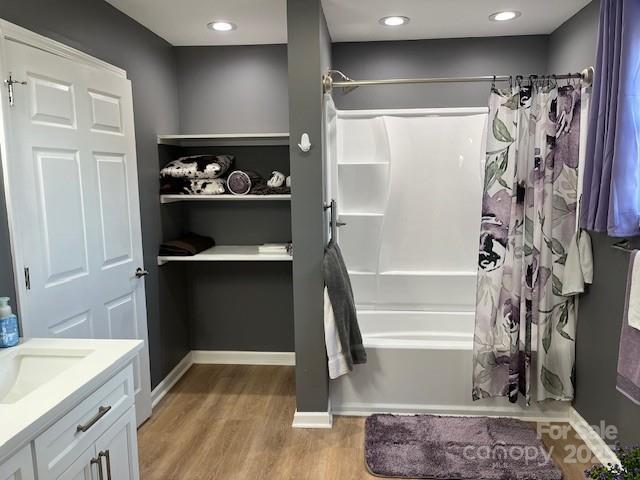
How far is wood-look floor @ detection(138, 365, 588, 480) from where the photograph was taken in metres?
2.37

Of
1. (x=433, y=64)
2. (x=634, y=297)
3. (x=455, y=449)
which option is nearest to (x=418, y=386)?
(x=455, y=449)

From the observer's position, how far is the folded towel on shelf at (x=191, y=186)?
3223mm

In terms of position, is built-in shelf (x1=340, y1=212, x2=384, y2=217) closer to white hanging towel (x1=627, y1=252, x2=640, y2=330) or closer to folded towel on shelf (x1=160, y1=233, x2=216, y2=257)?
folded towel on shelf (x1=160, y1=233, x2=216, y2=257)

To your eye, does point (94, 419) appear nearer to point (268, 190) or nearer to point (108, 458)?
point (108, 458)

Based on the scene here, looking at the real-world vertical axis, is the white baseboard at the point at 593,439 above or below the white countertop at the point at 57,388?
below

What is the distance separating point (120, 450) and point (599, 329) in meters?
2.30

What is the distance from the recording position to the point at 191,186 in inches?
127

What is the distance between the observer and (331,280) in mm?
2635

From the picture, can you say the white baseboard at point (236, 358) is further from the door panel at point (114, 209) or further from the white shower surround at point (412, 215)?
the door panel at point (114, 209)

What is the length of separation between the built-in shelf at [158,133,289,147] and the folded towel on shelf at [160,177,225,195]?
Result: 0.27 m

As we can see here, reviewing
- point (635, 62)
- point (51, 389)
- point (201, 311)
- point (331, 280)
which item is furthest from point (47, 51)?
point (635, 62)

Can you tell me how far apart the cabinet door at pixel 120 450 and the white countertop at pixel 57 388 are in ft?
0.67

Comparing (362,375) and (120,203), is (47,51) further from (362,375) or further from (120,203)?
(362,375)

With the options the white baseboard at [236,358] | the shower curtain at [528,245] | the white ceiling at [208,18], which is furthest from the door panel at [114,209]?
the shower curtain at [528,245]
